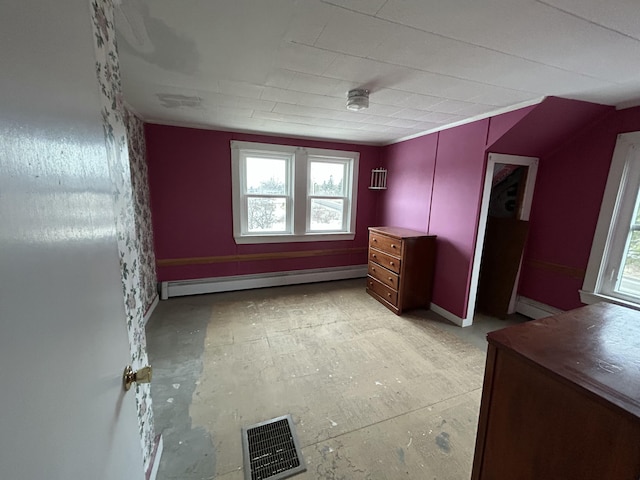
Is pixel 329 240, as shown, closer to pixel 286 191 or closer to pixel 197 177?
pixel 286 191

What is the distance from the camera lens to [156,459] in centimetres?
141

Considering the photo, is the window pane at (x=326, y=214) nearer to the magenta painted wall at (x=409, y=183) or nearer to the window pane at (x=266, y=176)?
the window pane at (x=266, y=176)

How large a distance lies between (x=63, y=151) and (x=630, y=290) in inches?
150

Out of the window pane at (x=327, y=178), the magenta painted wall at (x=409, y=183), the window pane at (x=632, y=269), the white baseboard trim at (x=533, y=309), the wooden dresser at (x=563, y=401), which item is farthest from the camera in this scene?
the window pane at (x=327, y=178)

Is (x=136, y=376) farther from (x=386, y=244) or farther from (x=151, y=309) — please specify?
(x=386, y=244)

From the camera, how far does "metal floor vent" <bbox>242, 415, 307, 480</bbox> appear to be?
1.40 m

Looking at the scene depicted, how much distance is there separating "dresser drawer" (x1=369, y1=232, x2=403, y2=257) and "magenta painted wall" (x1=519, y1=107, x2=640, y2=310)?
1.53 metres

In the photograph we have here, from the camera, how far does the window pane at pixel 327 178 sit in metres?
4.06

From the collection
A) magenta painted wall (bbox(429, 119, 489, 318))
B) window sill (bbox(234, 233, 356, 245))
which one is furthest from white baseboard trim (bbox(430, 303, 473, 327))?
window sill (bbox(234, 233, 356, 245))

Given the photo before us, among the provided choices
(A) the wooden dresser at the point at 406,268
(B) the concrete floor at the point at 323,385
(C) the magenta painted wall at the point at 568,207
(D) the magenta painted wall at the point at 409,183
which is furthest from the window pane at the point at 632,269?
(D) the magenta painted wall at the point at 409,183

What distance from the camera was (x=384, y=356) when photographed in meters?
2.40

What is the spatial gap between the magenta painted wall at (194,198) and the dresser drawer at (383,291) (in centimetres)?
147

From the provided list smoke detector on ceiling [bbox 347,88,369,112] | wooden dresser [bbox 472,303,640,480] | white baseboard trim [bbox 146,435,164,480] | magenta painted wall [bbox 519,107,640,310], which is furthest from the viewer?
magenta painted wall [bbox 519,107,640,310]

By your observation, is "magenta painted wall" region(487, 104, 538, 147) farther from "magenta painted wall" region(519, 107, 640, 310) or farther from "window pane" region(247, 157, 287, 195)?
"window pane" region(247, 157, 287, 195)
